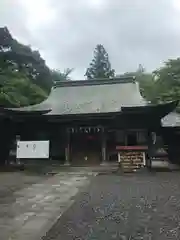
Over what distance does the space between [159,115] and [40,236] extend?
560 inches

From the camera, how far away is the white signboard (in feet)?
55.9

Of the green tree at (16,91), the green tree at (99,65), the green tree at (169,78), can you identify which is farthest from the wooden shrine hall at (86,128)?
the green tree at (99,65)

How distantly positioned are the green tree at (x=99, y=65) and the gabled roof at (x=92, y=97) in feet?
119

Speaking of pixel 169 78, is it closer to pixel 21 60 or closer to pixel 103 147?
pixel 21 60

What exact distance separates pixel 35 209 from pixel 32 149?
9952 mm

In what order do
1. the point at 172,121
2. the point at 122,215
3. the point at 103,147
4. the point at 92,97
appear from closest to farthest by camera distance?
the point at 122,215 → the point at 103,147 → the point at 172,121 → the point at 92,97

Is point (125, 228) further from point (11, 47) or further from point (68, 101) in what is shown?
point (11, 47)

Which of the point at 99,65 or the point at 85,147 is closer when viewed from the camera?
the point at 85,147

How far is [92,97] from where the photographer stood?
2361 cm

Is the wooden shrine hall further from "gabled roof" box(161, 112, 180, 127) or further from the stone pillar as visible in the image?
"gabled roof" box(161, 112, 180, 127)

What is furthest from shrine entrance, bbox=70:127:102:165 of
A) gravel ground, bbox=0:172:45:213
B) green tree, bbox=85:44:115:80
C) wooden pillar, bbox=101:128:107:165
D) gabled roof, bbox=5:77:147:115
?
green tree, bbox=85:44:115:80

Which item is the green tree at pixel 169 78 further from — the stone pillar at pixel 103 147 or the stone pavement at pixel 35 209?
the stone pavement at pixel 35 209

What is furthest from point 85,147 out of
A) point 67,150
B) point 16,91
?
point 16,91

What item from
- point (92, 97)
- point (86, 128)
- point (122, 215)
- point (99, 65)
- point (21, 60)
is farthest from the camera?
point (99, 65)
